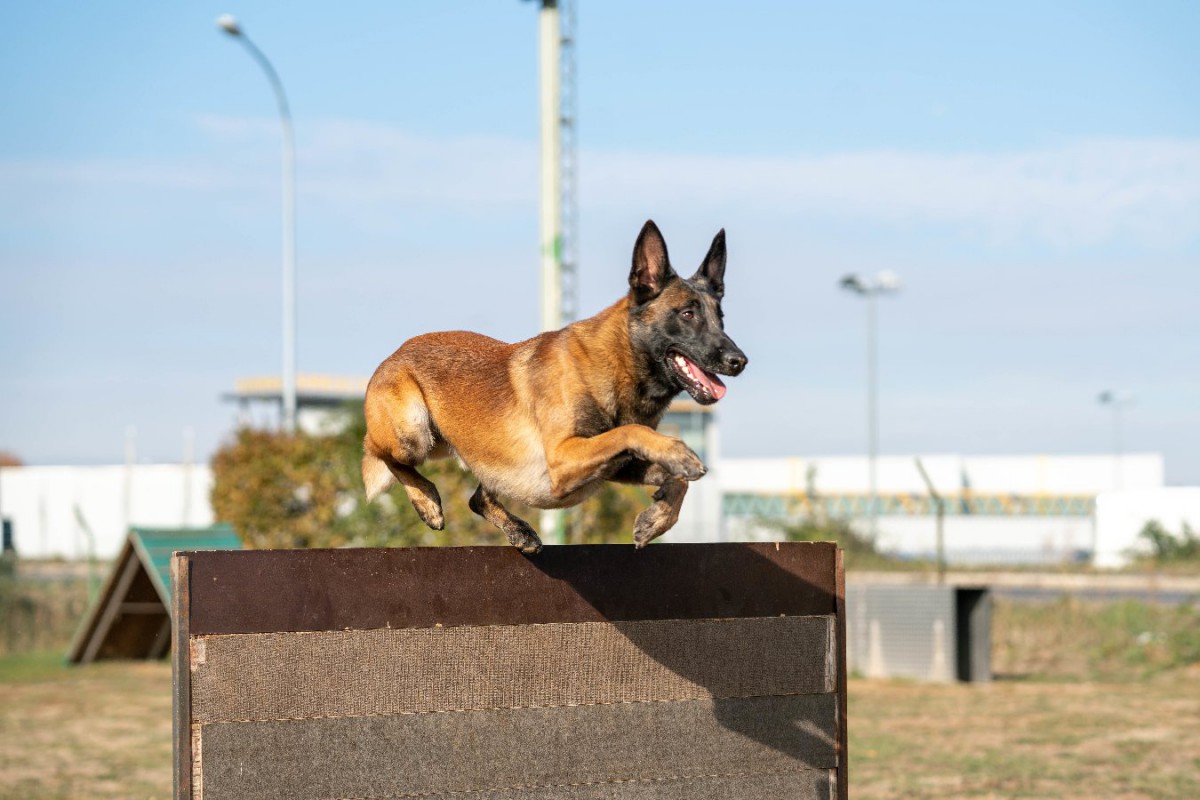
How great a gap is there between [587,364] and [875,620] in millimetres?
12720

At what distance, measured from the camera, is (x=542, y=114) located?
1739 cm

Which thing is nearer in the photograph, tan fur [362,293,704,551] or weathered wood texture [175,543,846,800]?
weathered wood texture [175,543,846,800]

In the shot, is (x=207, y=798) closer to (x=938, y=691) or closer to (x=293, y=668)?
(x=293, y=668)

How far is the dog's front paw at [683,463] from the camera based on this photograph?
466 cm

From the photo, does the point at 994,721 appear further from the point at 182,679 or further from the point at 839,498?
the point at 839,498

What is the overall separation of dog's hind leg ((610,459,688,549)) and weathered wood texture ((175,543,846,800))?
1.70 ft

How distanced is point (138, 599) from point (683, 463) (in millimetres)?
14608

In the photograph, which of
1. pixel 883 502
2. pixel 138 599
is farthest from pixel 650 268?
pixel 883 502

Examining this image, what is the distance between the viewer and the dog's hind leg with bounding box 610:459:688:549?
190 inches

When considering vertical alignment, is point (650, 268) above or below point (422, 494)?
above

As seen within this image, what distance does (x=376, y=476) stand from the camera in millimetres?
5961

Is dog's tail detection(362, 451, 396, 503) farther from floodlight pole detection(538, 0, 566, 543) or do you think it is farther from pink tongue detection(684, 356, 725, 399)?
floodlight pole detection(538, 0, 566, 543)

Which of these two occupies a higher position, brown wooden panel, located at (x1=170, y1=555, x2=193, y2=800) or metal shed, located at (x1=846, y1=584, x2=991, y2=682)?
brown wooden panel, located at (x1=170, y1=555, x2=193, y2=800)

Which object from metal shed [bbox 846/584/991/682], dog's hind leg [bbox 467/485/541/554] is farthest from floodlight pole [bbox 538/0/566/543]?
dog's hind leg [bbox 467/485/541/554]
